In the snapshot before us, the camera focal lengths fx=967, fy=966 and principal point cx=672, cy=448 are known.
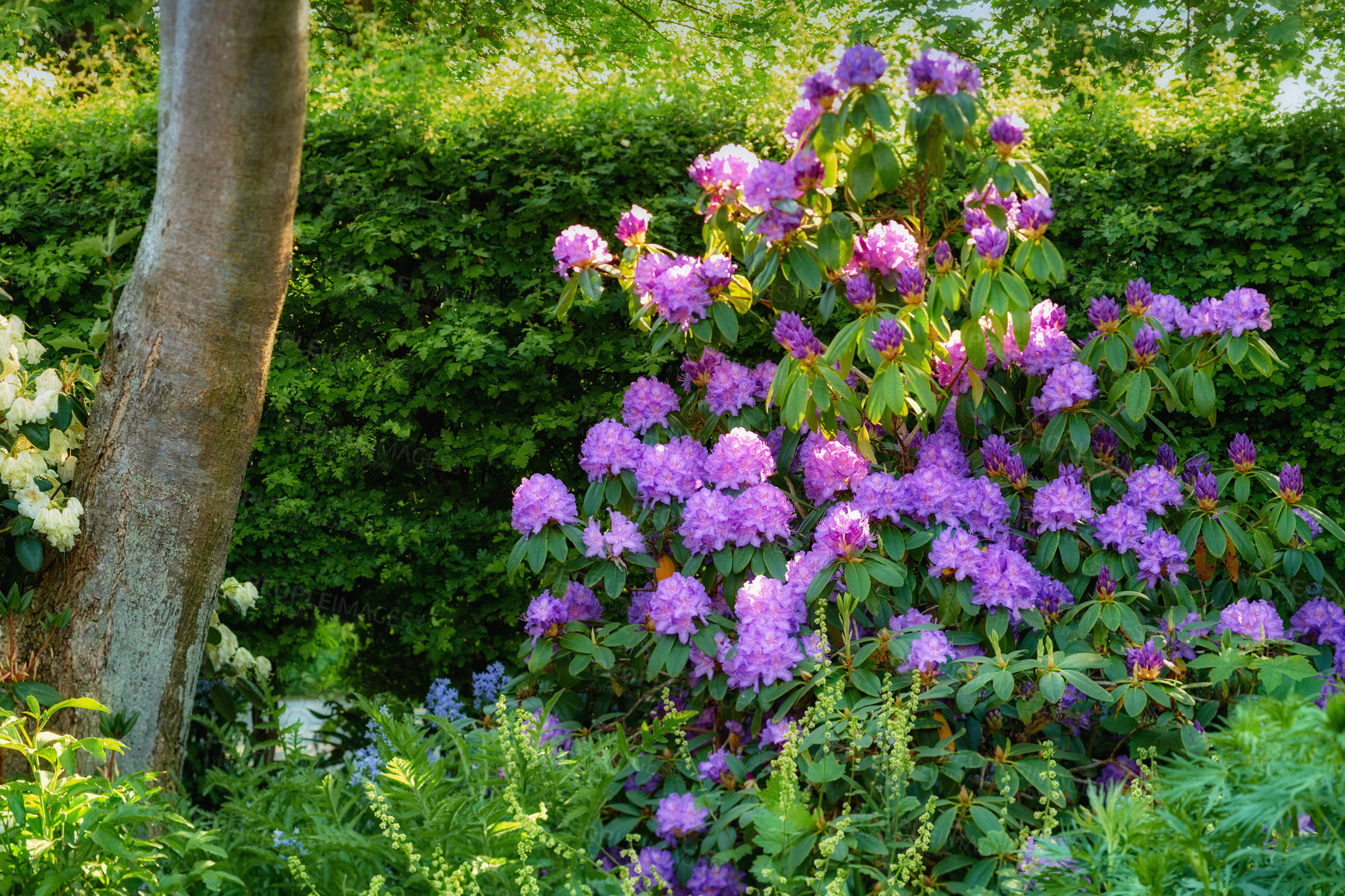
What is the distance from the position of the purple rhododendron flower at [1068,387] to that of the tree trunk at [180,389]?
6.67 feet

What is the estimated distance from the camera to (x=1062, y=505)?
2.55 m

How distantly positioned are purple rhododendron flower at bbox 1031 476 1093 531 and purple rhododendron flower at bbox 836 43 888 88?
3.76 feet

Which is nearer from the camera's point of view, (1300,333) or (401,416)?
(1300,333)

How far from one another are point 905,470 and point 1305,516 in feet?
3.55

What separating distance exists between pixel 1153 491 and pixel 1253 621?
1.36 feet

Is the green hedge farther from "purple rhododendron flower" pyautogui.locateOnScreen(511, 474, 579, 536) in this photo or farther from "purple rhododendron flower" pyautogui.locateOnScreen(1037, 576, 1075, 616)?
"purple rhododendron flower" pyautogui.locateOnScreen(1037, 576, 1075, 616)

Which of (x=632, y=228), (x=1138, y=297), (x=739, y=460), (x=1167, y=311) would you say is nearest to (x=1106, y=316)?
(x=1138, y=297)

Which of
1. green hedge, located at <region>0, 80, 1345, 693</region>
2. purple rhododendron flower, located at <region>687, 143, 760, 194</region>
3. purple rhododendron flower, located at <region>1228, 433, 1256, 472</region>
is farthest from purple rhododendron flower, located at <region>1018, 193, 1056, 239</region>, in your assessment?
green hedge, located at <region>0, 80, 1345, 693</region>

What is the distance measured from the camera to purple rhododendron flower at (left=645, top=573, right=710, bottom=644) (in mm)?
2434

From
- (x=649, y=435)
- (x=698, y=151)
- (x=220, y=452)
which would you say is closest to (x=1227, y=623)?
(x=649, y=435)

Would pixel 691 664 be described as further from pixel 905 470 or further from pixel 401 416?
pixel 401 416

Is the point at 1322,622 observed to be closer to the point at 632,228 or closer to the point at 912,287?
the point at 912,287

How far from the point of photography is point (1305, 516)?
267 cm

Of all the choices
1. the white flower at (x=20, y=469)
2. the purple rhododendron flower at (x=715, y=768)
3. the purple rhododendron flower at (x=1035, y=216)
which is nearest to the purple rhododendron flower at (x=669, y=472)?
the purple rhododendron flower at (x=715, y=768)
